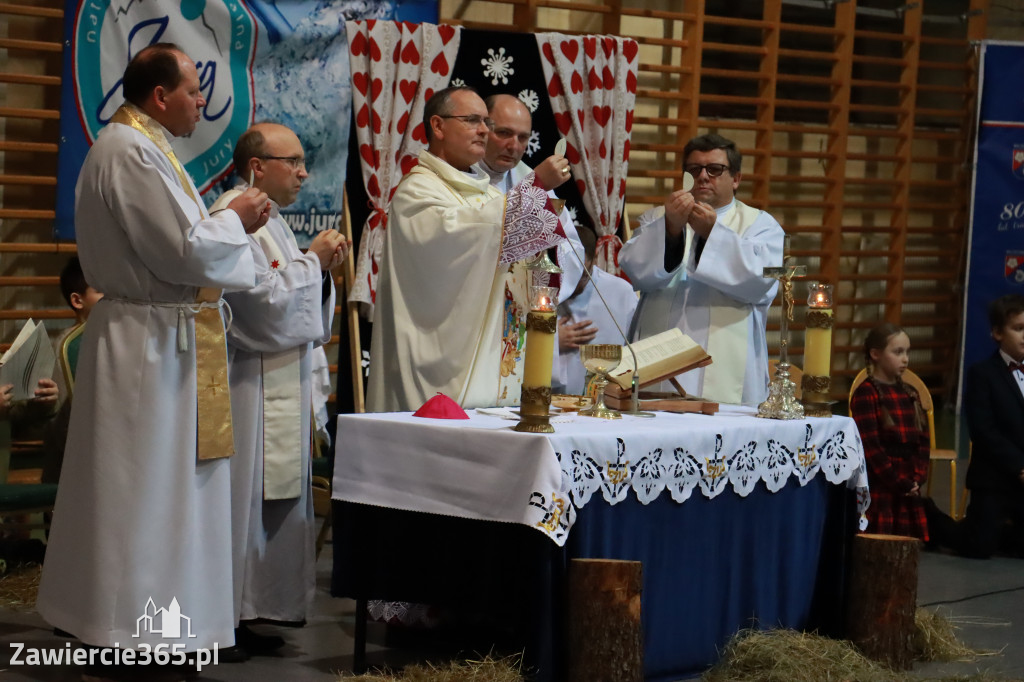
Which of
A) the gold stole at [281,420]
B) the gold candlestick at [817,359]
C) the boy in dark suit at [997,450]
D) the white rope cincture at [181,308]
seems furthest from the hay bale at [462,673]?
the boy in dark suit at [997,450]

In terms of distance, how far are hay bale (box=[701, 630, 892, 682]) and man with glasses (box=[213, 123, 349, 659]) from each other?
3.98ft

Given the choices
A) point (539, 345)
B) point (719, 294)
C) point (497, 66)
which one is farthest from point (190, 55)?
point (539, 345)

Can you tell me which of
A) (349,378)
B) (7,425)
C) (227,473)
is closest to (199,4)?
(349,378)

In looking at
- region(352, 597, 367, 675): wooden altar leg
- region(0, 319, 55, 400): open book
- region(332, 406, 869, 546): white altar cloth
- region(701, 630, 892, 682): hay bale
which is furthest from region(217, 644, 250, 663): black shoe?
region(0, 319, 55, 400): open book

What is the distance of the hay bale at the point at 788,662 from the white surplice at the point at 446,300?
96 centimetres

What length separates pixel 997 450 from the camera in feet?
17.7

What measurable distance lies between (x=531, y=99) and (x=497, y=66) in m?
0.26

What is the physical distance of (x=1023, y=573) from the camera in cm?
509

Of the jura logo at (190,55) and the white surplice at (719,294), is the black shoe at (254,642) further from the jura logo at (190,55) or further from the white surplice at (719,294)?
the jura logo at (190,55)

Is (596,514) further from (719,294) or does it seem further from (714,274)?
(719,294)

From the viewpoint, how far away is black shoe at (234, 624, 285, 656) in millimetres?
3662

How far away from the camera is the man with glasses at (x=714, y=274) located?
441cm

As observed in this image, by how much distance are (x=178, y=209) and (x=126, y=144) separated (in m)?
0.21

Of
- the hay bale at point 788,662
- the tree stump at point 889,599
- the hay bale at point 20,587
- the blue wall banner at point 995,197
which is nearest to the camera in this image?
the hay bale at point 788,662
